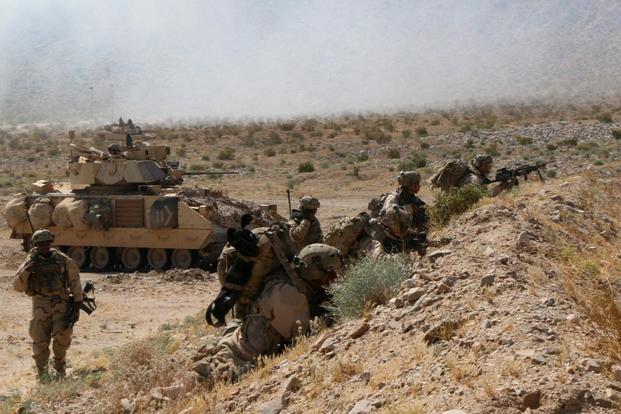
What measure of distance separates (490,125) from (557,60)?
23.1 m

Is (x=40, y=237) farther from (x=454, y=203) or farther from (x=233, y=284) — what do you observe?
(x=454, y=203)

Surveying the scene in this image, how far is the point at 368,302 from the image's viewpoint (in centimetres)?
705

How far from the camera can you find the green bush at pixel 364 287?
23.4 feet

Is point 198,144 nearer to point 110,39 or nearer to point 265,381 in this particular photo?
point 265,381

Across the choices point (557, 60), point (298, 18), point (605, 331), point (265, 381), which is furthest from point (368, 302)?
point (298, 18)

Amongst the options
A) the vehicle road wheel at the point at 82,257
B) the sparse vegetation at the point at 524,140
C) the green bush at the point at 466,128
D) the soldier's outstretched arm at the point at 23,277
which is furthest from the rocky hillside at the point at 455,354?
the green bush at the point at 466,128

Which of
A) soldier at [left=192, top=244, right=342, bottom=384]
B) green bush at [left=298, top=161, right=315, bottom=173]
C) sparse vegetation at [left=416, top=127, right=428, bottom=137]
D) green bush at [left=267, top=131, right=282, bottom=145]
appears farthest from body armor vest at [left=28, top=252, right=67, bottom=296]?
green bush at [left=267, top=131, right=282, bottom=145]

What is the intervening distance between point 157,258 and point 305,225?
1028 centimetres

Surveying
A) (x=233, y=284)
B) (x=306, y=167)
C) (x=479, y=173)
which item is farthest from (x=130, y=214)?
(x=306, y=167)

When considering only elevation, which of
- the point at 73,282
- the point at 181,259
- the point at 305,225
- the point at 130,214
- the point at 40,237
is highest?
the point at 305,225

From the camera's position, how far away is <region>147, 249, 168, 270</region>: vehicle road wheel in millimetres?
18578

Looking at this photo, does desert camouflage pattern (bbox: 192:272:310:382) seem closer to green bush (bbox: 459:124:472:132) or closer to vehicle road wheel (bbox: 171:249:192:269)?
vehicle road wheel (bbox: 171:249:192:269)

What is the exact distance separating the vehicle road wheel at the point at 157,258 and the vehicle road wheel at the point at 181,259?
0.19 meters

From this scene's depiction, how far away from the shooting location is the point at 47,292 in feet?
30.2
